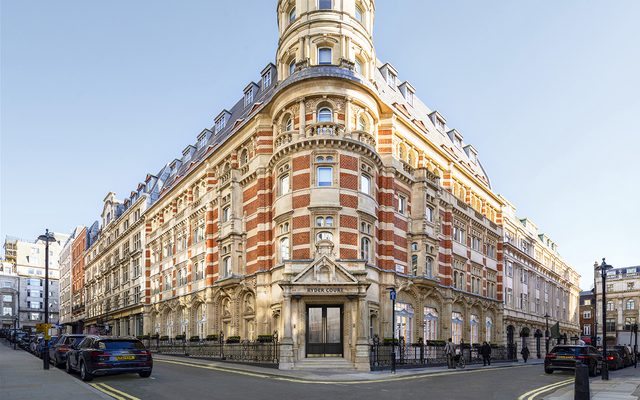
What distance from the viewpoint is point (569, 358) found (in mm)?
28641

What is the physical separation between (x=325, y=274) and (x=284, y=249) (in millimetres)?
4199

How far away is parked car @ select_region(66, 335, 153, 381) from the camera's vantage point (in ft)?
63.8

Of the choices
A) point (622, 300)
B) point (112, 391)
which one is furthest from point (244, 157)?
point (622, 300)

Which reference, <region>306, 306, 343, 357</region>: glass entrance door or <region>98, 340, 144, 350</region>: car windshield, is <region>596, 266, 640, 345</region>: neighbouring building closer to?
<region>306, 306, 343, 357</region>: glass entrance door

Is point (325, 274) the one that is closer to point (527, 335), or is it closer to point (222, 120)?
point (222, 120)

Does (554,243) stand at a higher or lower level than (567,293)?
higher

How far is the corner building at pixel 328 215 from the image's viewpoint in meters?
31.8

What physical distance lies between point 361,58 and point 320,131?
21.8 feet

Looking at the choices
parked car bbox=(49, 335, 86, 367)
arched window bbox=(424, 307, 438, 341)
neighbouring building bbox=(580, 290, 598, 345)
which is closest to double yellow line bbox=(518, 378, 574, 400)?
arched window bbox=(424, 307, 438, 341)

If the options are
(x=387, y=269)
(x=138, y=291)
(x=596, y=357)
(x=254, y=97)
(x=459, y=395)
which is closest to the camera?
(x=459, y=395)

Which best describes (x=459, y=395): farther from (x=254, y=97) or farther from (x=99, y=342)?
(x=254, y=97)

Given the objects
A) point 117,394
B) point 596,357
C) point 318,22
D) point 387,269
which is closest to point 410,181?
point 387,269

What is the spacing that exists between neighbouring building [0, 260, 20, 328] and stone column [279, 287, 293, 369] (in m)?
123

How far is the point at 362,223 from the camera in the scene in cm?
3375
